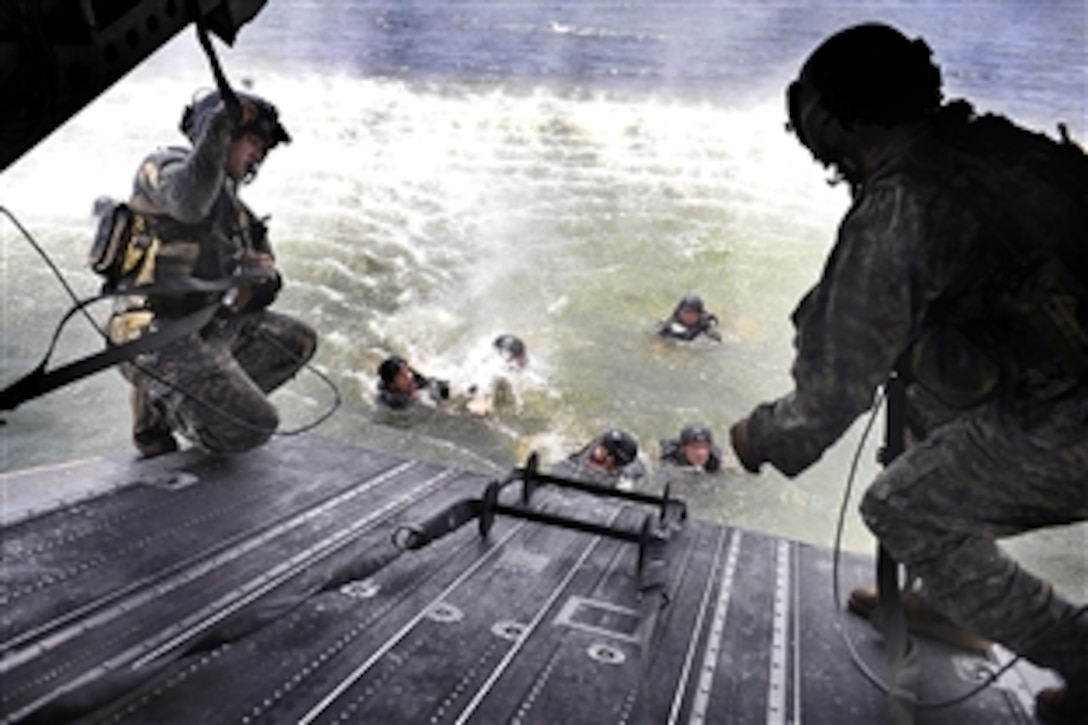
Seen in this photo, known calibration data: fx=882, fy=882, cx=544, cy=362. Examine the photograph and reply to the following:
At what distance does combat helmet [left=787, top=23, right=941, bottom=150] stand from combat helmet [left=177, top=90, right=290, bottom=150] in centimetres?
297

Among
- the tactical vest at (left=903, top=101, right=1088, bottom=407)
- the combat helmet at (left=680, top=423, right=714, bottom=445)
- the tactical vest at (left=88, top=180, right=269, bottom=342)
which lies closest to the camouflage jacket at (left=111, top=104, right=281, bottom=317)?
the tactical vest at (left=88, top=180, right=269, bottom=342)

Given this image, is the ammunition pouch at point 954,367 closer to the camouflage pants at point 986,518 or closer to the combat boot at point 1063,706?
the camouflage pants at point 986,518

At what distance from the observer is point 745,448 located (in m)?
3.28

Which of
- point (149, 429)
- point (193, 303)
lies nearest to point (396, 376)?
point (149, 429)

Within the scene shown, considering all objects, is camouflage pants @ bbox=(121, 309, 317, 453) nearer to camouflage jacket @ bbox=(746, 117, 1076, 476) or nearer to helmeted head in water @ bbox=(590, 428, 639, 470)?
camouflage jacket @ bbox=(746, 117, 1076, 476)

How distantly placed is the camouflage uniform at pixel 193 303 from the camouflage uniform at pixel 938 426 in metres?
2.94

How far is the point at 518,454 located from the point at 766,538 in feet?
16.3

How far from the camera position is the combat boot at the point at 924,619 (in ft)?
11.6

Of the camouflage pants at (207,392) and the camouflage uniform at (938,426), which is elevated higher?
the camouflage uniform at (938,426)

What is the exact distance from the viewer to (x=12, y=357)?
32.6ft

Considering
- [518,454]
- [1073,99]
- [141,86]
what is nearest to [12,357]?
[518,454]

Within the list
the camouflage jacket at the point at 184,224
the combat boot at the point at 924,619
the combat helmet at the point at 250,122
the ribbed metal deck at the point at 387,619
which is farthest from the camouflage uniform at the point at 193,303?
the combat boot at the point at 924,619

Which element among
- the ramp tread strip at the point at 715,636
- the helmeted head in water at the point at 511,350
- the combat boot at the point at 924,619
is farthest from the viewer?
the helmeted head in water at the point at 511,350

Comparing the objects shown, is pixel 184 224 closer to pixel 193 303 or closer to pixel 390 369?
pixel 193 303
